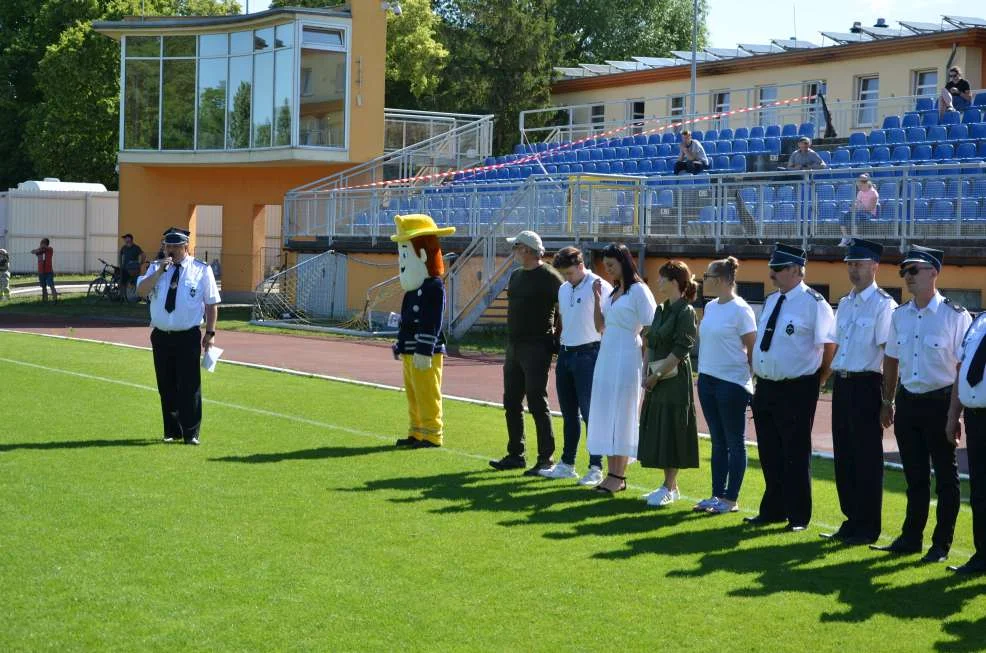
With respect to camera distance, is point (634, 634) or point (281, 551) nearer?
point (634, 634)

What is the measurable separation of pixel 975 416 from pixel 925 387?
0.43 m

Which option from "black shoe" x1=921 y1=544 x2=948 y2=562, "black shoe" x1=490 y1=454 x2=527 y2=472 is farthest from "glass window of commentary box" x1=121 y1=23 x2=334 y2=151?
"black shoe" x1=921 y1=544 x2=948 y2=562

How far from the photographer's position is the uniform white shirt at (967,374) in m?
7.98

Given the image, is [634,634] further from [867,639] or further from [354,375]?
[354,375]

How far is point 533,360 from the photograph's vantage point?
38.0 ft

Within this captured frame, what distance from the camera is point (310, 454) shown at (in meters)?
12.1

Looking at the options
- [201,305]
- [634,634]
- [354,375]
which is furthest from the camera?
[354,375]

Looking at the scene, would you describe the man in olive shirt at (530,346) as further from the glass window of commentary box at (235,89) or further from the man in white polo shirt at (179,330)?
the glass window of commentary box at (235,89)

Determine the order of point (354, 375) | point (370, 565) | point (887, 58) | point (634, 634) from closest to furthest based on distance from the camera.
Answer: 1. point (634, 634)
2. point (370, 565)
3. point (354, 375)
4. point (887, 58)

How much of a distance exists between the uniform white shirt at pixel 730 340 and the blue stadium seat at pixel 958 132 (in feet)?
53.9

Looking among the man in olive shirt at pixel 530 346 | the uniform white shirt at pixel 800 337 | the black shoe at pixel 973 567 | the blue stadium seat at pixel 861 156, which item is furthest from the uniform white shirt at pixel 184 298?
the blue stadium seat at pixel 861 156

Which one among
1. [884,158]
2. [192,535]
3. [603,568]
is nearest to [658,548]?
[603,568]

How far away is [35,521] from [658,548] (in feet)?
13.4

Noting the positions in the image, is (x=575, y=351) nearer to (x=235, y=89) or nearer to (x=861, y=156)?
(x=861, y=156)
